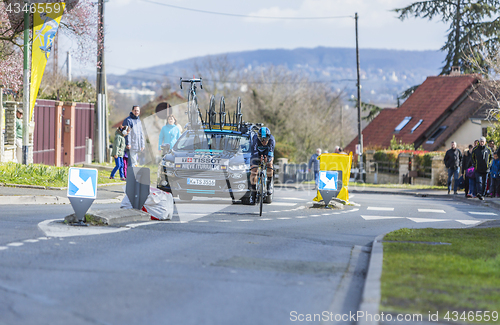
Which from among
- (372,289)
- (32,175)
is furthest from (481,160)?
(372,289)

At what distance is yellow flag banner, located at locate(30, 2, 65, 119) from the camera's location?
60.4ft

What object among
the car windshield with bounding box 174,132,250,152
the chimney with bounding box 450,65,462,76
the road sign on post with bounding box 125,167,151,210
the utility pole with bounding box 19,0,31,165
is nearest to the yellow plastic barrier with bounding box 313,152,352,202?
the car windshield with bounding box 174,132,250,152

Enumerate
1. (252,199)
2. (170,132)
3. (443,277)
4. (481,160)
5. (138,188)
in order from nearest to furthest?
(443,277), (138,188), (252,199), (170,132), (481,160)

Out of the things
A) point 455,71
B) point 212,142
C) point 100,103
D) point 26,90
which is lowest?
point 212,142

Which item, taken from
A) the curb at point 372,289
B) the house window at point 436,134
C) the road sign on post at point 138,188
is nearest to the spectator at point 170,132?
the road sign on post at point 138,188

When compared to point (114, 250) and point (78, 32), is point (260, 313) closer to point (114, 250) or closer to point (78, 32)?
point (114, 250)

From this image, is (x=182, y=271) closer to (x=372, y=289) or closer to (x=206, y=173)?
(x=372, y=289)

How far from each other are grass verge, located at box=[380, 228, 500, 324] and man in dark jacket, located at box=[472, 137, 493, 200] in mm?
10489

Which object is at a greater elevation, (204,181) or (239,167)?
(239,167)

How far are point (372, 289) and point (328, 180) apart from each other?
30.5 ft

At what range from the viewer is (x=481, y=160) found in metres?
20.3

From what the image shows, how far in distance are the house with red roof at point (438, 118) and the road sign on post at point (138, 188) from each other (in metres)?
30.2

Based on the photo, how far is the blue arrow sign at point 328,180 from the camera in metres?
15.6

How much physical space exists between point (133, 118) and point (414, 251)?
432 inches
